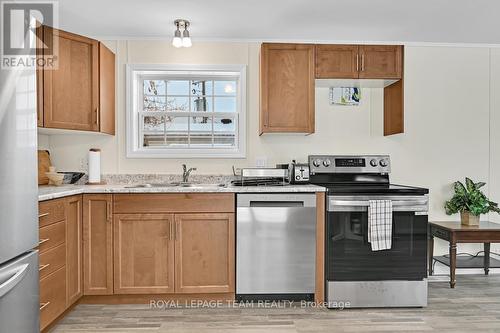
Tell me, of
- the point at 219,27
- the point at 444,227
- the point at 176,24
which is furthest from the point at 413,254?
the point at 176,24

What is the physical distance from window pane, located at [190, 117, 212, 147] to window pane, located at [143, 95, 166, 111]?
0.34 m

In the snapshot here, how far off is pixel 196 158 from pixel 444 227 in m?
2.41

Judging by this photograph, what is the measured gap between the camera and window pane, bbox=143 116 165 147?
3.56 metres

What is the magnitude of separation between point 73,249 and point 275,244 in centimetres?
153

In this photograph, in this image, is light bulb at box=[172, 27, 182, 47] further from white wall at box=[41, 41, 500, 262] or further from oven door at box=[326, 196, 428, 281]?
oven door at box=[326, 196, 428, 281]

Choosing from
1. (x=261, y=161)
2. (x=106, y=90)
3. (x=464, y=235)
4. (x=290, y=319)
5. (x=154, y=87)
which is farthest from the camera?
(x=154, y=87)

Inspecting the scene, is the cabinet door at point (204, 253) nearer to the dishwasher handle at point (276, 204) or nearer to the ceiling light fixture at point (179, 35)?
the dishwasher handle at point (276, 204)

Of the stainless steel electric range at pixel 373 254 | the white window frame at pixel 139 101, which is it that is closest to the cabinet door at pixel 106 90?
the white window frame at pixel 139 101

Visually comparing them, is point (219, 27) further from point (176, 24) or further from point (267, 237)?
point (267, 237)

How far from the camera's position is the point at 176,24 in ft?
9.93

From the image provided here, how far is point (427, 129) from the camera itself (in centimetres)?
356

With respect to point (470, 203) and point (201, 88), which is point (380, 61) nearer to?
point (470, 203)

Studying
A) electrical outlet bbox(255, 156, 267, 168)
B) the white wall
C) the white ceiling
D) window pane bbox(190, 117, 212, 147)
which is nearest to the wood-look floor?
the white wall

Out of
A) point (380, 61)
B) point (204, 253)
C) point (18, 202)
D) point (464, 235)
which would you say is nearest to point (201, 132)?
point (204, 253)
